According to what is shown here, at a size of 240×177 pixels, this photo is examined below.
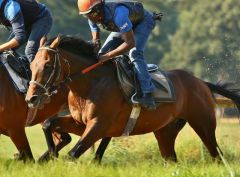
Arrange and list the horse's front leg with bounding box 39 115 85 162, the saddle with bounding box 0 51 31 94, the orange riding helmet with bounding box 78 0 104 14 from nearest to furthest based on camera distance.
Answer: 1. the orange riding helmet with bounding box 78 0 104 14
2. the horse's front leg with bounding box 39 115 85 162
3. the saddle with bounding box 0 51 31 94

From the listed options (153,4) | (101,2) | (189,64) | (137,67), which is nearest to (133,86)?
(137,67)

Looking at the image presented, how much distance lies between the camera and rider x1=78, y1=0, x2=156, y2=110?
29.8 ft

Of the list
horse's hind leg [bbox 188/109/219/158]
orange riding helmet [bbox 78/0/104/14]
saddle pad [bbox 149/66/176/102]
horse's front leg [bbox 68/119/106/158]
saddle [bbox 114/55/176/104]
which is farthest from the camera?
horse's hind leg [bbox 188/109/219/158]

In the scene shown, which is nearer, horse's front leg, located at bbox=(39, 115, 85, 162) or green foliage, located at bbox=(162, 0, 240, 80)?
horse's front leg, located at bbox=(39, 115, 85, 162)

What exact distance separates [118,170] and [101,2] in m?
2.06

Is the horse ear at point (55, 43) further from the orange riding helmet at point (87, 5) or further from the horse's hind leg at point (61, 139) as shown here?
the horse's hind leg at point (61, 139)

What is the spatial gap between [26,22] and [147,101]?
81.5 inches

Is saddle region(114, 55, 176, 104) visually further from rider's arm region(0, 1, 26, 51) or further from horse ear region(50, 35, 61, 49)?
rider's arm region(0, 1, 26, 51)

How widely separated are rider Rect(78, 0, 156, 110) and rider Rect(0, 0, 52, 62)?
2.51 ft

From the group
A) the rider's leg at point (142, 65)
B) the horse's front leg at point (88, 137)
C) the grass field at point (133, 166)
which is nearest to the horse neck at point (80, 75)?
the horse's front leg at point (88, 137)

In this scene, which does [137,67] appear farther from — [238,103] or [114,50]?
[238,103]

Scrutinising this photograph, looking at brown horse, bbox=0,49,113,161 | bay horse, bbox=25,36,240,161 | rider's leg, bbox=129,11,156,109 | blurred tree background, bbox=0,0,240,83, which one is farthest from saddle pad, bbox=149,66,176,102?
blurred tree background, bbox=0,0,240,83

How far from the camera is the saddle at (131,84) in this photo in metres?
9.51

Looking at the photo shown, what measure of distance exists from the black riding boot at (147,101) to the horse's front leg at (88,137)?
75 cm
